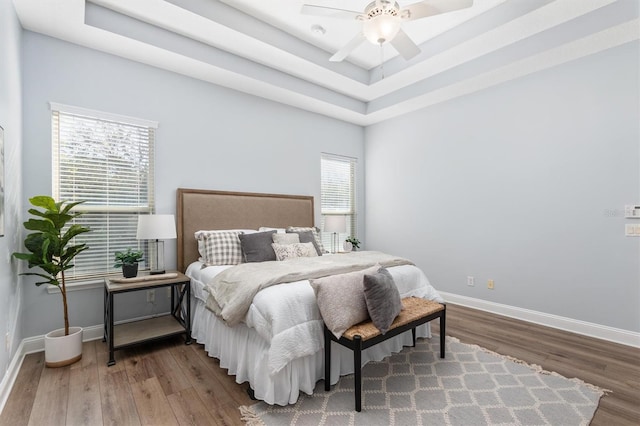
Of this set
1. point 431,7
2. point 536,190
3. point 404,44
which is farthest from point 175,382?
point 536,190

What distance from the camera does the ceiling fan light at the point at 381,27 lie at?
2316mm

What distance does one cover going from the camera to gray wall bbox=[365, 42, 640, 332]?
305cm

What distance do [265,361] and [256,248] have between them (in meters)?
1.49

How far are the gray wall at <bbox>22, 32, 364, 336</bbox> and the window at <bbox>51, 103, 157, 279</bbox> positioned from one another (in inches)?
4.0

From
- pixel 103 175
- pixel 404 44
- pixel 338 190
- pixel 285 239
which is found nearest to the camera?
pixel 404 44

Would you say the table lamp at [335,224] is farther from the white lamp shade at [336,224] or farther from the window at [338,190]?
the window at [338,190]

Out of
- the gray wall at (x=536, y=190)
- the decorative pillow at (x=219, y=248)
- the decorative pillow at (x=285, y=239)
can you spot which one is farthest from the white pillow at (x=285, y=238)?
the gray wall at (x=536, y=190)

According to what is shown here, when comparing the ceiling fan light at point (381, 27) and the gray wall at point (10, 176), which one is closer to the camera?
the gray wall at point (10, 176)

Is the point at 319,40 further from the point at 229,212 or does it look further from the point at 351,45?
the point at 229,212

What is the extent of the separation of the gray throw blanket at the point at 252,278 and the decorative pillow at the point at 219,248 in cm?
55

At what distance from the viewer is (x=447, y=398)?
213 cm

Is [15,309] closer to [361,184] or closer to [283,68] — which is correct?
[283,68]

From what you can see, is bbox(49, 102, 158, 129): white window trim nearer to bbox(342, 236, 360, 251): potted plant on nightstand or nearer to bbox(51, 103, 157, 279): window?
bbox(51, 103, 157, 279): window

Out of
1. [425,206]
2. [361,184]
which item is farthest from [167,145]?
[425,206]
